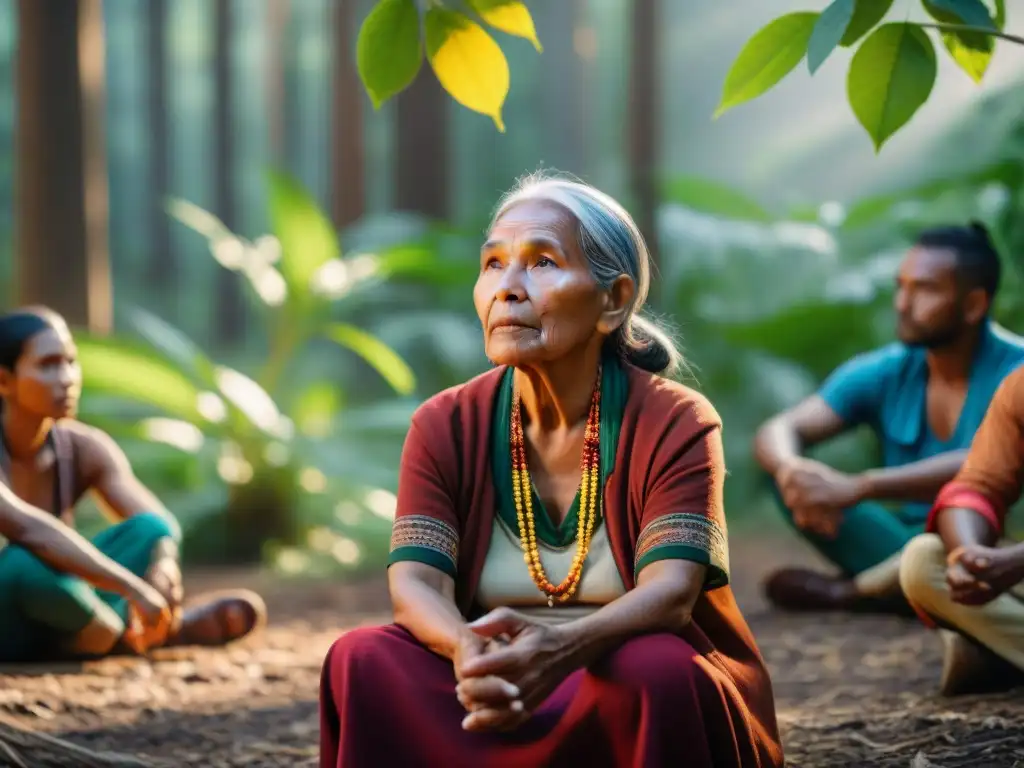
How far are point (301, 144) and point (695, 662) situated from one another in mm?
25584

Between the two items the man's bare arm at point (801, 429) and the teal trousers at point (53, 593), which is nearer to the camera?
the teal trousers at point (53, 593)

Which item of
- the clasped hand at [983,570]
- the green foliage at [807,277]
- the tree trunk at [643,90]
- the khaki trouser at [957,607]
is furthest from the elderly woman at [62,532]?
the tree trunk at [643,90]

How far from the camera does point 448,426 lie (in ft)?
9.18

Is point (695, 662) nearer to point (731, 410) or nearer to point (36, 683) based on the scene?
point (36, 683)

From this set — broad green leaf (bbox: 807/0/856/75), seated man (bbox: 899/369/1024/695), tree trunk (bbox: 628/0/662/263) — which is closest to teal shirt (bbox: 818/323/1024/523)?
seated man (bbox: 899/369/1024/695)

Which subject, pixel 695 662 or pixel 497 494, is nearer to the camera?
pixel 695 662

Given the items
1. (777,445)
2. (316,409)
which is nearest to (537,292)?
(777,445)

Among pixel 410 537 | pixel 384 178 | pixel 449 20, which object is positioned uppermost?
pixel 384 178

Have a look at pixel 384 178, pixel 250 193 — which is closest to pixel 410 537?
pixel 384 178

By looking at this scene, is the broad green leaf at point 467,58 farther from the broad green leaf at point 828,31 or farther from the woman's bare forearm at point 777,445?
the woman's bare forearm at point 777,445

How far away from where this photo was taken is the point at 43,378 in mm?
4195

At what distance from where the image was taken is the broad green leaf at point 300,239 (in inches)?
291

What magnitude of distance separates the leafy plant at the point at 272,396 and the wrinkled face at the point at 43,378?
2.38 metres

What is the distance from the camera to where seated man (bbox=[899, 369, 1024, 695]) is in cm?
317
